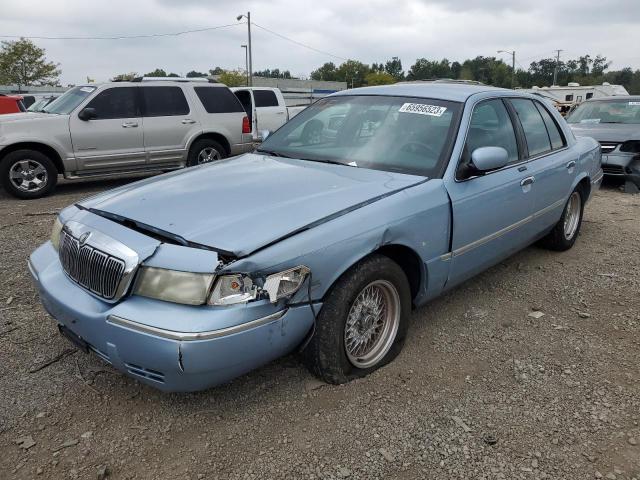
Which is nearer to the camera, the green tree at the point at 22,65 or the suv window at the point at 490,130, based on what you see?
the suv window at the point at 490,130

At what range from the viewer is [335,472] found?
230 centimetres

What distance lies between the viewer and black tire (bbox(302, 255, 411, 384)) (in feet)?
8.67

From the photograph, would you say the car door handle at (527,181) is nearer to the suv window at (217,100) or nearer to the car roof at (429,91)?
the car roof at (429,91)

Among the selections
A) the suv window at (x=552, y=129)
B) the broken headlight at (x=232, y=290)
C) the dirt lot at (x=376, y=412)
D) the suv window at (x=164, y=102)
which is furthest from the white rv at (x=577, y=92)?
the broken headlight at (x=232, y=290)

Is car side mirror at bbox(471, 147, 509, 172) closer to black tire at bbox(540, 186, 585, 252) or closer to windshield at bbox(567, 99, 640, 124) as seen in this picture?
black tire at bbox(540, 186, 585, 252)

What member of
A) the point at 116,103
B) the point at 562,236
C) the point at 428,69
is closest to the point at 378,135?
the point at 562,236

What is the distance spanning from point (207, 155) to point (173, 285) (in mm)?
7558

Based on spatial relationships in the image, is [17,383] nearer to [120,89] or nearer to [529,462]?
[529,462]

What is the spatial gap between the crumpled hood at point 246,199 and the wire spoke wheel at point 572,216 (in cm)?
281

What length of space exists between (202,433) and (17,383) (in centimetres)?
119

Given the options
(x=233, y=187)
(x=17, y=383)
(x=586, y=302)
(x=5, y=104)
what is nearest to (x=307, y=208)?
(x=233, y=187)

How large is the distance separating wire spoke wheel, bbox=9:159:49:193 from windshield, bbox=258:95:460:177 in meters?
5.26

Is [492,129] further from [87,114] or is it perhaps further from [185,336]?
[87,114]

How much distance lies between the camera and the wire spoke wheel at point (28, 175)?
7711mm
